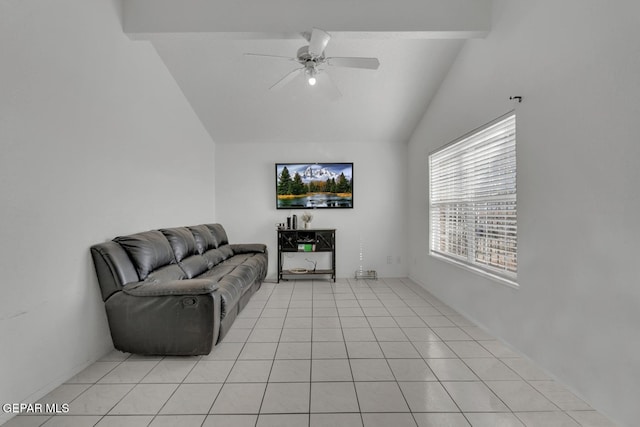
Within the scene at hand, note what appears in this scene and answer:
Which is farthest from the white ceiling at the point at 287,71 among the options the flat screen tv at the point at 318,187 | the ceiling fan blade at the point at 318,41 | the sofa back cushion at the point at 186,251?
the sofa back cushion at the point at 186,251

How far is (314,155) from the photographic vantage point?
209 inches

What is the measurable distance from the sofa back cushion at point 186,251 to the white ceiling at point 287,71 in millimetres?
1902

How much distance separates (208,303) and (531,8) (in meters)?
3.31

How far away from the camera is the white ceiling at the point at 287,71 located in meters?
2.73

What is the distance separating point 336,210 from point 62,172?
3.82 metres

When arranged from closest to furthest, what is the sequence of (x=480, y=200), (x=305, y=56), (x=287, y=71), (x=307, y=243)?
1. (x=305, y=56)
2. (x=480, y=200)
3. (x=287, y=71)
4. (x=307, y=243)

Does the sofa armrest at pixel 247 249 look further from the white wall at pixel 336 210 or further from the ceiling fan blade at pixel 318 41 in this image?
the ceiling fan blade at pixel 318 41

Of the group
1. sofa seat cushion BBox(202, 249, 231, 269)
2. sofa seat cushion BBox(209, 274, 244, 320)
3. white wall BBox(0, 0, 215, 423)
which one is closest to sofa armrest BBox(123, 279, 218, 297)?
sofa seat cushion BBox(209, 274, 244, 320)

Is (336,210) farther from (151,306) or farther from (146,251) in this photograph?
(151,306)

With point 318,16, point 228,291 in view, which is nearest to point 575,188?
point 318,16

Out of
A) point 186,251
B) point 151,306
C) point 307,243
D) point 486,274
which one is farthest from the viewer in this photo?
point 307,243

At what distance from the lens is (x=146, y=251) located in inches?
104

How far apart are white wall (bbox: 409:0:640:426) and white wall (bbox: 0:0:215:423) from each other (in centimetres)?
335

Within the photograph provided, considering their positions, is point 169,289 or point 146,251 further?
point 146,251
